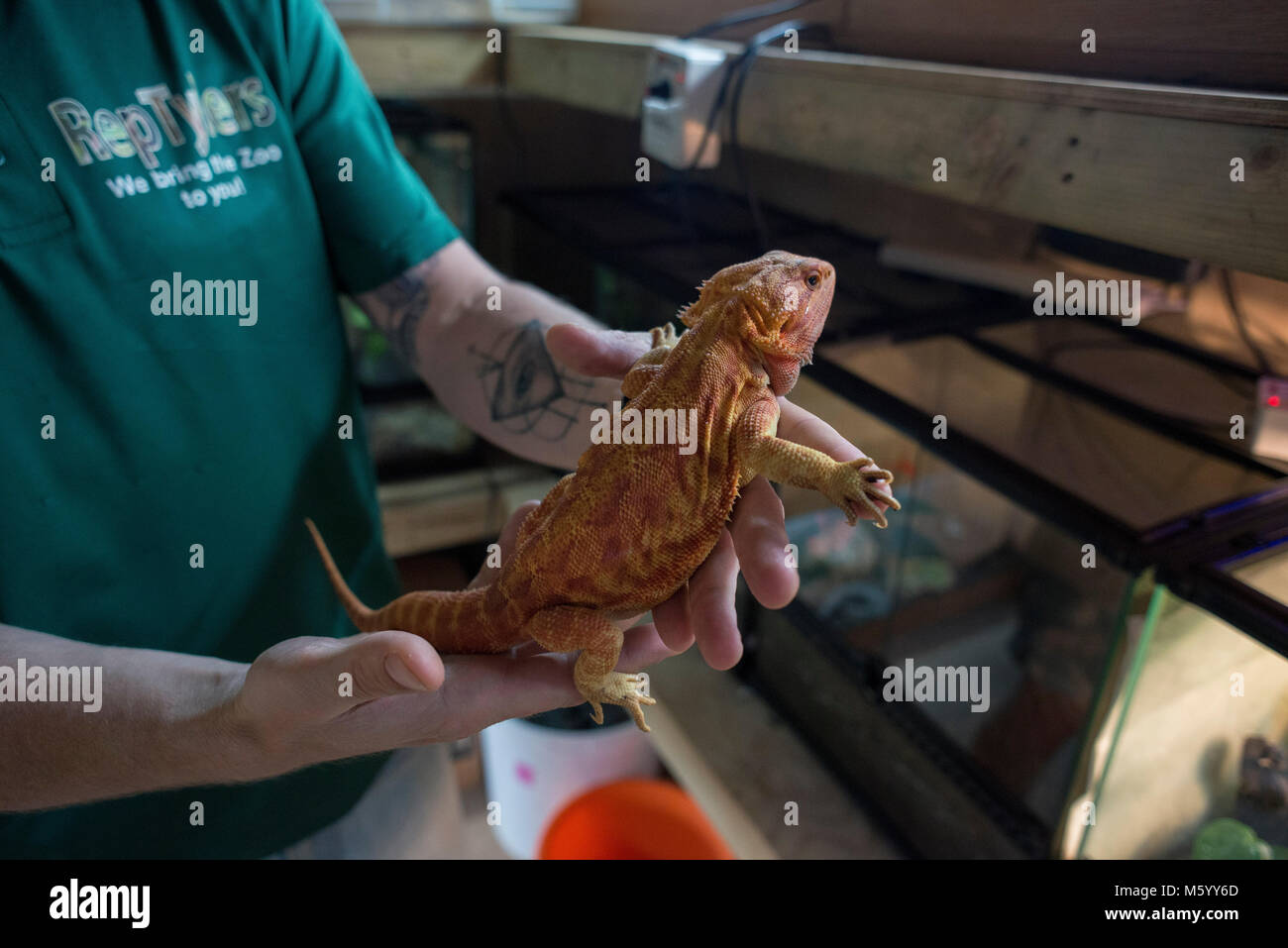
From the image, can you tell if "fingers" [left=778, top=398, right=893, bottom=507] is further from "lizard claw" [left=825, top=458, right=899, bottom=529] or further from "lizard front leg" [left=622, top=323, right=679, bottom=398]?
"lizard front leg" [left=622, top=323, right=679, bottom=398]

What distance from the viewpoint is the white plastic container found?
88.2 inches

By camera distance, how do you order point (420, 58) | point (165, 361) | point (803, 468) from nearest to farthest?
point (803, 468) < point (165, 361) < point (420, 58)

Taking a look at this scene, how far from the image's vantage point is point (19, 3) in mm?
958

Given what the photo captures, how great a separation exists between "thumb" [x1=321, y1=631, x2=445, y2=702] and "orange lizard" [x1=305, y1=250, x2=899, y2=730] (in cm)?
15

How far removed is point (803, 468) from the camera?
0.72m

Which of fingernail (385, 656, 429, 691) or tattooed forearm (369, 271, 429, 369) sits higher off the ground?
tattooed forearm (369, 271, 429, 369)

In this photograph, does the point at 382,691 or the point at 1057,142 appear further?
the point at 1057,142

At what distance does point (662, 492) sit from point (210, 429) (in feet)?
2.23

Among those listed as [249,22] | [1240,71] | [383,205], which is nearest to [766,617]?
[383,205]

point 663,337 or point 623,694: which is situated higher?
point 663,337

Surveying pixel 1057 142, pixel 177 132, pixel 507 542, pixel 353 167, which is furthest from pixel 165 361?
pixel 1057 142

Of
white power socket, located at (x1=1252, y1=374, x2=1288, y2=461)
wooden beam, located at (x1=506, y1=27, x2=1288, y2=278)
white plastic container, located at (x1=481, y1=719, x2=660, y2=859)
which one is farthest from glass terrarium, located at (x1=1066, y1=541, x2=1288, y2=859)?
white plastic container, located at (x1=481, y1=719, x2=660, y2=859)

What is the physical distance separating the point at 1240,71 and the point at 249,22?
126 cm

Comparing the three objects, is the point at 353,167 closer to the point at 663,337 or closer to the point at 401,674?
the point at 663,337
